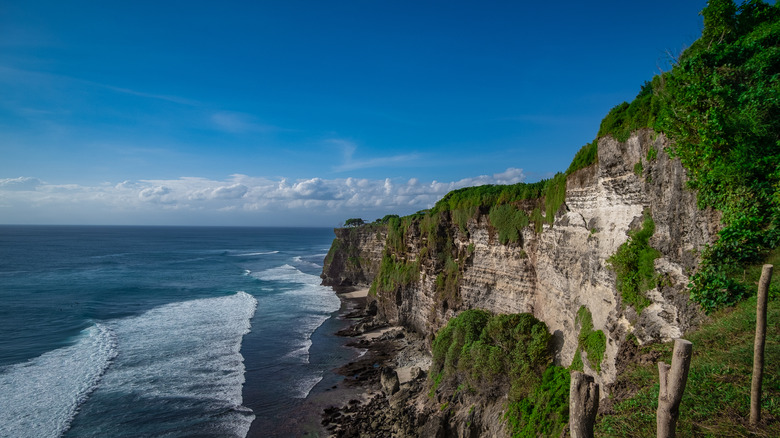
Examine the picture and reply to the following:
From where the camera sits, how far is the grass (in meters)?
6.95

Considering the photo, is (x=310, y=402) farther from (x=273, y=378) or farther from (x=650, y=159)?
(x=650, y=159)

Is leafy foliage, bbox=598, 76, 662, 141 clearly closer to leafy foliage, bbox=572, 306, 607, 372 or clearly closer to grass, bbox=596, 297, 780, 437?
grass, bbox=596, 297, 780, 437

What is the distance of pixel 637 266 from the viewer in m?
12.8

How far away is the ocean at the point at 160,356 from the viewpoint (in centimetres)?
2142

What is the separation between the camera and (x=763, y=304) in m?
6.41

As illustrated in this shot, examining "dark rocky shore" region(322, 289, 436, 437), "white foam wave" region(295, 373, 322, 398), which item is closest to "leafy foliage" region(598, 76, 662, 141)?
"dark rocky shore" region(322, 289, 436, 437)

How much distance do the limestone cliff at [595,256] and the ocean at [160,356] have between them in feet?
42.7

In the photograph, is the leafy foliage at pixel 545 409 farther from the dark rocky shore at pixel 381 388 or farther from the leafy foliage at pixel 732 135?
the leafy foliage at pixel 732 135

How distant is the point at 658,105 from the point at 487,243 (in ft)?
55.9

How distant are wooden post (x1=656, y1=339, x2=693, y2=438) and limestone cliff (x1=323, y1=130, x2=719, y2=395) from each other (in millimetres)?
5477

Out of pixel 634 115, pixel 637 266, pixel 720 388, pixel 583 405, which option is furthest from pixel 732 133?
pixel 583 405

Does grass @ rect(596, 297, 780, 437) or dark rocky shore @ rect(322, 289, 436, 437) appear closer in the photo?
grass @ rect(596, 297, 780, 437)

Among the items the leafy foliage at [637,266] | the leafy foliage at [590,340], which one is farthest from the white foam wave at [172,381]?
the leafy foliage at [637,266]

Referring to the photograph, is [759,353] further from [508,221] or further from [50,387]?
[50,387]
